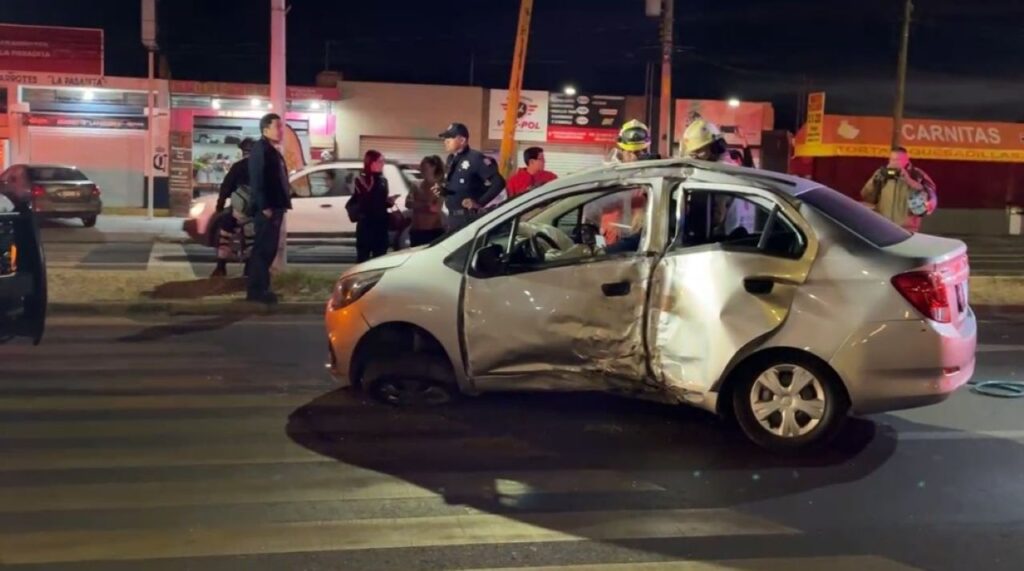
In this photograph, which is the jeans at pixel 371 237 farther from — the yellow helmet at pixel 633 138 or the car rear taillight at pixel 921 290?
the car rear taillight at pixel 921 290

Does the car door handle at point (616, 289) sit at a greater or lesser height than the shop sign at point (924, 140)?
lesser

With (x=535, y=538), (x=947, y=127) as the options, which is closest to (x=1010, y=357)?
(x=535, y=538)

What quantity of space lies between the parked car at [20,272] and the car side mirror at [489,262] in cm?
312

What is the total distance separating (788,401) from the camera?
20.4 feet

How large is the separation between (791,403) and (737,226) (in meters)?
1.16

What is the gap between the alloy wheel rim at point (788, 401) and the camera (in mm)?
6152

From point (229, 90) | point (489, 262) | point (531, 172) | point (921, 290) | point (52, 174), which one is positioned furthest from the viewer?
point (229, 90)

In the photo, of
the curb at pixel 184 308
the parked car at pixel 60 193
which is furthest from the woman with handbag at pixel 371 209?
the parked car at pixel 60 193

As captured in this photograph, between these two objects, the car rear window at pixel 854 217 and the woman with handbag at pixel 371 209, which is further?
the woman with handbag at pixel 371 209

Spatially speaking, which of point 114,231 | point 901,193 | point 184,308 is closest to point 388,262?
point 184,308

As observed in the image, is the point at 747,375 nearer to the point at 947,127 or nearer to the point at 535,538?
the point at 535,538

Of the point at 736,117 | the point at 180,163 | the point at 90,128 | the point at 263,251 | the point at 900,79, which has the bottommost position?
the point at 263,251

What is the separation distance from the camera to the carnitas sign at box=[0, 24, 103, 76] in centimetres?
3172

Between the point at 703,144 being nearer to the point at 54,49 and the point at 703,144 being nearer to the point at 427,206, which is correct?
the point at 427,206
